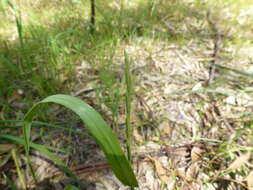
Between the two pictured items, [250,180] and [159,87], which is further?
[159,87]

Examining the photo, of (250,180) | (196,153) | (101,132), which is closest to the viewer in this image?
(101,132)

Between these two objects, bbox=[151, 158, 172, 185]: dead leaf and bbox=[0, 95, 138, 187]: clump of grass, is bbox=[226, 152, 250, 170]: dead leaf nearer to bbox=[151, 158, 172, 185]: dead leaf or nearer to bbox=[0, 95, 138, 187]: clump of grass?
bbox=[151, 158, 172, 185]: dead leaf

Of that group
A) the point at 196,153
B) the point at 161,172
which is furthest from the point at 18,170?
the point at 196,153

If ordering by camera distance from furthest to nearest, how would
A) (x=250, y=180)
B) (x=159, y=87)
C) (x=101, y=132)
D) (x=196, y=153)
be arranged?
1. (x=159, y=87)
2. (x=196, y=153)
3. (x=250, y=180)
4. (x=101, y=132)

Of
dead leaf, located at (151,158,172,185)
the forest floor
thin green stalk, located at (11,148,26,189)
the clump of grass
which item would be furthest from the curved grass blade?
thin green stalk, located at (11,148,26,189)

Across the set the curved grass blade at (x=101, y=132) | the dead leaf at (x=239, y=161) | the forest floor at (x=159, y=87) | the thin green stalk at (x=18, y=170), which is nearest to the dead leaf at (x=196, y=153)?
the forest floor at (x=159, y=87)

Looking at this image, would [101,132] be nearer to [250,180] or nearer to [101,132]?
[101,132]

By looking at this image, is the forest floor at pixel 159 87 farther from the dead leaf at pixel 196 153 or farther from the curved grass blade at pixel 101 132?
the curved grass blade at pixel 101 132

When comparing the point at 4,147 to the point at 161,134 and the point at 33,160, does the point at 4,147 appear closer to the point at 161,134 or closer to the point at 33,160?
the point at 33,160
